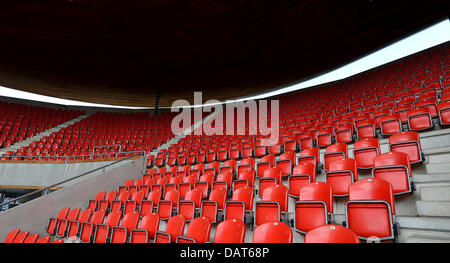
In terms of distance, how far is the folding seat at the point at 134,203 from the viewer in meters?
2.91

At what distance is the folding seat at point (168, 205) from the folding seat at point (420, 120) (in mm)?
2693

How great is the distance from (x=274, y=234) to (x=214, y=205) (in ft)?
3.11

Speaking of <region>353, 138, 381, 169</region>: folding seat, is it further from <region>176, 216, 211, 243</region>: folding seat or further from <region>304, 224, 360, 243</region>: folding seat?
<region>176, 216, 211, 243</region>: folding seat

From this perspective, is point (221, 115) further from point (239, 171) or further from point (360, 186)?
point (360, 186)

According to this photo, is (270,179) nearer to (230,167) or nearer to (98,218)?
(230,167)

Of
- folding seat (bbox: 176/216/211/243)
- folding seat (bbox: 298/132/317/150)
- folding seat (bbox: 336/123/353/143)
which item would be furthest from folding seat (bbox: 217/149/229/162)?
folding seat (bbox: 176/216/211/243)

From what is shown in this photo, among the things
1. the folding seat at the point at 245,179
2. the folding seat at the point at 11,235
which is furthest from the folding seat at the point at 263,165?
the folding seat at the point at 11,235

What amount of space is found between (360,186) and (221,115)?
6353 mm

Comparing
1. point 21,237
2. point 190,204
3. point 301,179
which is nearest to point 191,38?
point 190,204

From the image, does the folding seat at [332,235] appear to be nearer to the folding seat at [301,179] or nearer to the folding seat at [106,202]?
the folding seat at [301,179]

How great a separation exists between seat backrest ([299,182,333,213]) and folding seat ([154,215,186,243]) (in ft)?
3.17

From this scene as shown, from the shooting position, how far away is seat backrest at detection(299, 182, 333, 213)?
1.73 meters

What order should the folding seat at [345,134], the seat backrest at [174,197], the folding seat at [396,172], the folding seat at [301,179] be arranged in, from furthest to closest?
the folding seat at [345,134] → the seat backrest at [174,197] → the folding seat at [301,179] → the folding seat at [396,172]

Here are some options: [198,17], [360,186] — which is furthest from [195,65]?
[360,186]
